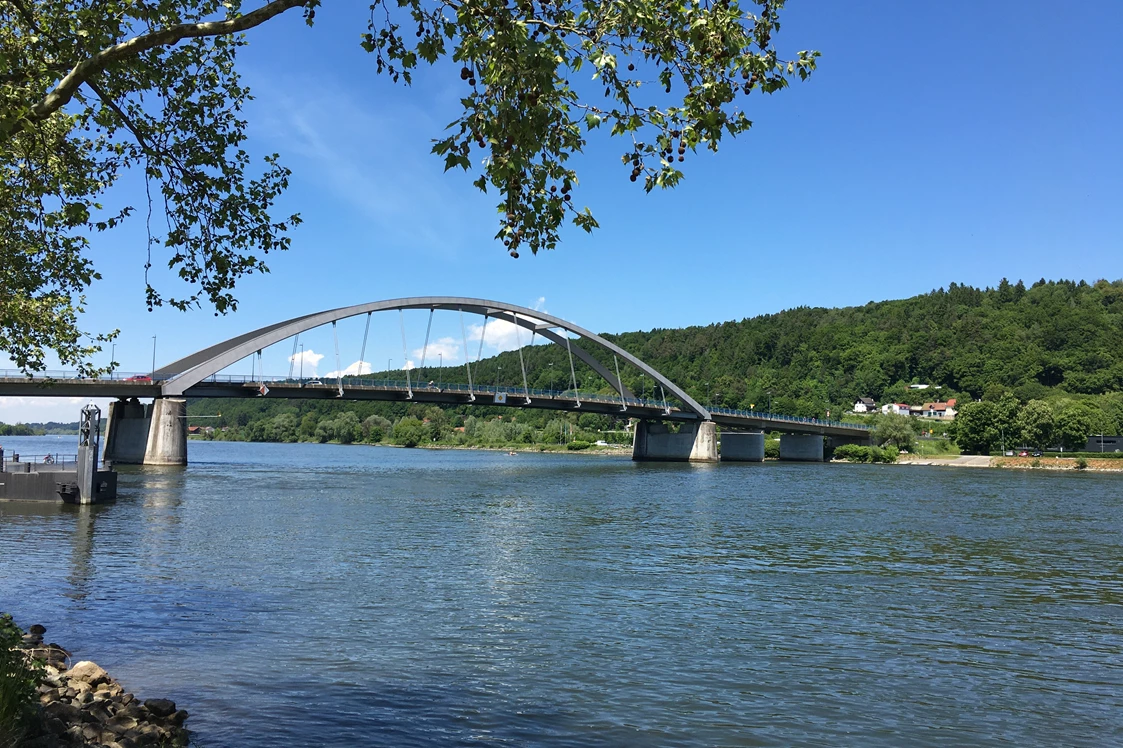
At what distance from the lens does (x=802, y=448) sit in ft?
359

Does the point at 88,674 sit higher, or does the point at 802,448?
the point at 802,448

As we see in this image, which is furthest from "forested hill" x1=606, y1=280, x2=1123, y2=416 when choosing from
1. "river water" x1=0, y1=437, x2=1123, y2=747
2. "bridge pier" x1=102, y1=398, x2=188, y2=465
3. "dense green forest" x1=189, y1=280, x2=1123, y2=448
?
"river water" x1=0, y1=437, x2=1123, y2=747

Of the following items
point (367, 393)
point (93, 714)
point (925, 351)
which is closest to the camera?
point (93, 714)

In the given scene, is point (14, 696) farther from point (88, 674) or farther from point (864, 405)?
point (864, 405)

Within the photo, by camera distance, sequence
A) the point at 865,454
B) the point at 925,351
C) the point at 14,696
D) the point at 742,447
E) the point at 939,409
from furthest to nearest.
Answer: the point at 925,351
the point at 939,409
the point at 742,447
the point at 865,454
the point at 14,696

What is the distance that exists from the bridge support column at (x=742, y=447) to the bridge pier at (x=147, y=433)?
6587cm

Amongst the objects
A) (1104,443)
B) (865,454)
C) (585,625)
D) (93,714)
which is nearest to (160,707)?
(93,714)

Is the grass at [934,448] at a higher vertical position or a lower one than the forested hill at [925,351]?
lower

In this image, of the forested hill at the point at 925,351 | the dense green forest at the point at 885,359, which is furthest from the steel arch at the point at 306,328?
the forested hill at the point at 925,351

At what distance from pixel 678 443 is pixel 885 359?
90.2 metres

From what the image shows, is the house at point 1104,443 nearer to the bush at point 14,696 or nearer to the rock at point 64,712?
the rock at point 64,712

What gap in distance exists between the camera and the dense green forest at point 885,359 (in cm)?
14075

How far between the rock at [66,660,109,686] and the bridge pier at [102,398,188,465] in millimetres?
60668

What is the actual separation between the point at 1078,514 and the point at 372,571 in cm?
3202
